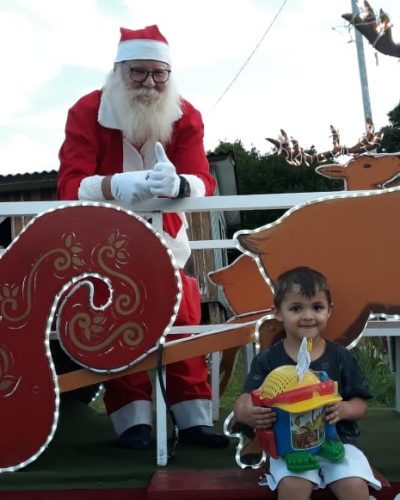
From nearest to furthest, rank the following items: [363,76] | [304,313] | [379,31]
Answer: [304,313] → [379,31] → [363,76]

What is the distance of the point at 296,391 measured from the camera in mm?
1857

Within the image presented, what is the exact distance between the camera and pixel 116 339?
7.32 feet

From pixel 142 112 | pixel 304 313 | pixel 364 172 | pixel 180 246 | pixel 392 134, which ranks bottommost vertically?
pixel 304 313

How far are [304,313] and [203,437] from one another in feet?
2.66

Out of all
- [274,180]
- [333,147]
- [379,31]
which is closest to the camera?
[379,31]

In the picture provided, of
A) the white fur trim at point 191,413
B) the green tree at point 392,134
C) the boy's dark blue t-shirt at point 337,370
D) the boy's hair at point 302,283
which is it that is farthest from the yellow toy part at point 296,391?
the green tree at point 392,134

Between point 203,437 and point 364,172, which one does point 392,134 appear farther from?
point 203,437

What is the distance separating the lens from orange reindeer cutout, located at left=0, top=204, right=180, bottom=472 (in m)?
2.21

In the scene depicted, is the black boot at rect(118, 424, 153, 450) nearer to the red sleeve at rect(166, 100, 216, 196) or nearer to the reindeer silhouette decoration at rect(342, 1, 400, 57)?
the red sleeve at rect(166, 100, 216, 196)

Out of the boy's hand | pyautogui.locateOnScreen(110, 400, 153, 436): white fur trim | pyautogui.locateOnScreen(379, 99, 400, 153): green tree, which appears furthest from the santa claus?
pyautogui.locateOnScreen(379, 99, 400, 153): green tree

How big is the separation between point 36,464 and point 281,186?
15021mm

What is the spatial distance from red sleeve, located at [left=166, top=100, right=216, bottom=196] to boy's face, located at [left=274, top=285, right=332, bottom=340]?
0.87 meters

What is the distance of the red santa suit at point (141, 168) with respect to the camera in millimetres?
2691

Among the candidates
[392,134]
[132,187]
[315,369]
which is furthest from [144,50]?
[392,134]
